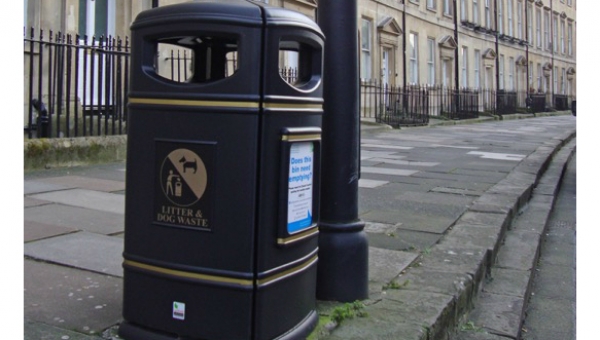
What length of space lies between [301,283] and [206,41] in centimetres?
121

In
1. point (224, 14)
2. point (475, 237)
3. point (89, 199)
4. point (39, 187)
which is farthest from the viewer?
point (39, 187)

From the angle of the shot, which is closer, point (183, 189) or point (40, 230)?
point (183, 189)

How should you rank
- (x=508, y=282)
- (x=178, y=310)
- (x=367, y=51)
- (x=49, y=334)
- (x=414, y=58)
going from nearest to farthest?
(x=178, y=310), (x=49, y=334), (x=508, y=282), (x=367, y=51), (x=414, y=58)

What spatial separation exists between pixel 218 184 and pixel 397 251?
2226mm

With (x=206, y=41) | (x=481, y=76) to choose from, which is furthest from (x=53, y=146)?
(x=481, y=76)

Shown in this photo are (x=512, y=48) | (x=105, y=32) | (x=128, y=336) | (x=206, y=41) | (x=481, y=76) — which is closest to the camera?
(x=128, y=336)

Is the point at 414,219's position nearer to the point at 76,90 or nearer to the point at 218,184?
the point at 218,184

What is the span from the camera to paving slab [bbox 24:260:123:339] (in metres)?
2.69

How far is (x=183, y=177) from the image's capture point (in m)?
2.32

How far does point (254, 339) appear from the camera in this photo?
7.64ft

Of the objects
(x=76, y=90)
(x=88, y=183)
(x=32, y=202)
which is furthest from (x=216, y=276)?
(x=76, y=90)

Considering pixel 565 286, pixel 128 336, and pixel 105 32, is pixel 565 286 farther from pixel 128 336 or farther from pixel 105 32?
pixel 105 32

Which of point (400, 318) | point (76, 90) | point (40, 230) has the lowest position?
point (400, 318)

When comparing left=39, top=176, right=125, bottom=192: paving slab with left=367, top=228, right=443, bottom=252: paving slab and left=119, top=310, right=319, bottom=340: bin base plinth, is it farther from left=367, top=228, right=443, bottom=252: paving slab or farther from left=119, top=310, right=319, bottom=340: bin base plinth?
left=119, top=310, right=319, bottom=340: bin base plinth
